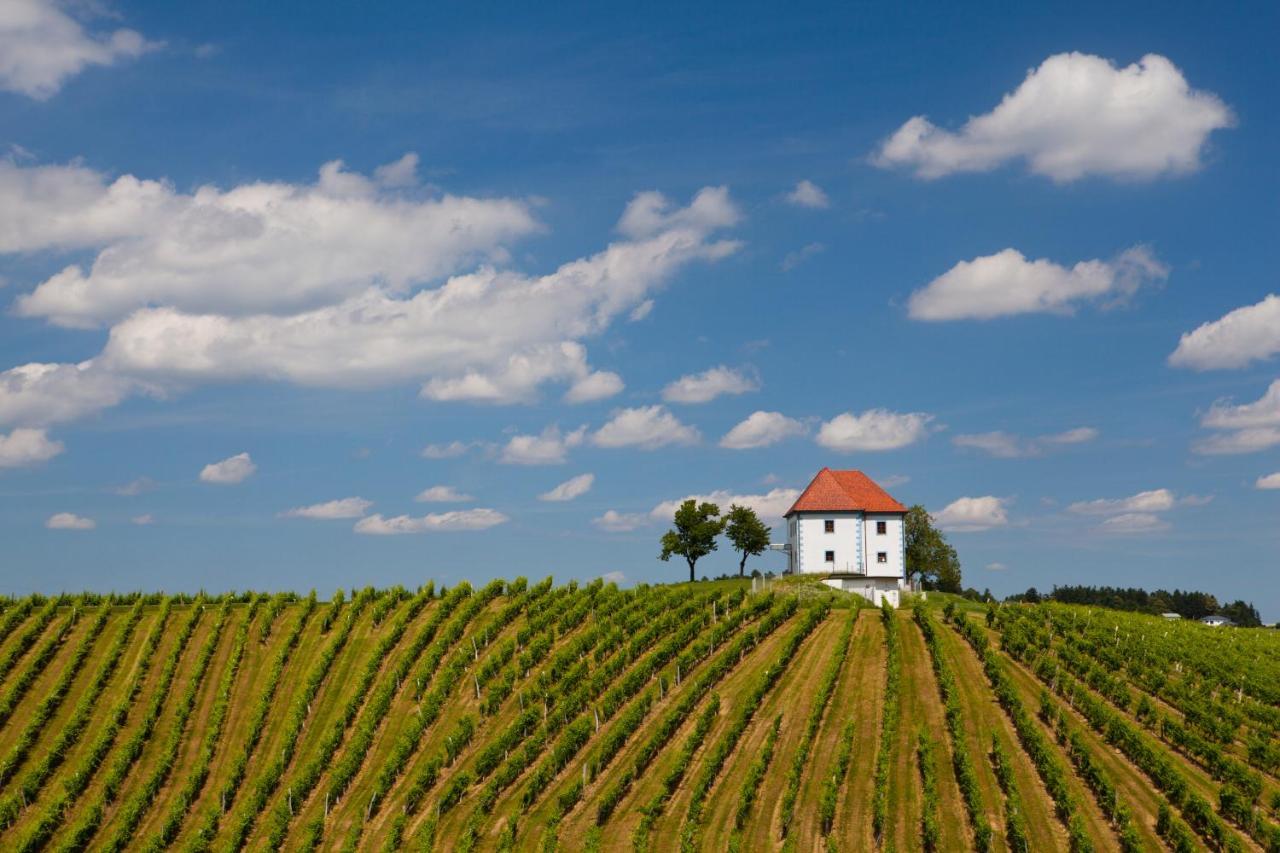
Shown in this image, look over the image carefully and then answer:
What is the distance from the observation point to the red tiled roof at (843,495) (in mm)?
91625

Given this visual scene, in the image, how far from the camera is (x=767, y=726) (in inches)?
2235

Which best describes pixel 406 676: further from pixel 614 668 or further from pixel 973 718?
pixel 973 718

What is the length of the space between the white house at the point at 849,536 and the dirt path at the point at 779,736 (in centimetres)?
2035

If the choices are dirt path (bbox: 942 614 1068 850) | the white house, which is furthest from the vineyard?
the white house

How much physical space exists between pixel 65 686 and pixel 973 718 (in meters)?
49.2

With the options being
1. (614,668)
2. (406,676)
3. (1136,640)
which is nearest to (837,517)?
(1136,640)

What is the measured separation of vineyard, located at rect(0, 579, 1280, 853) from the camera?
48.7 meters

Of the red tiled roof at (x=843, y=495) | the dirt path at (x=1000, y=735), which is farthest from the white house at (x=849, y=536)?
the dirt path at (x=1000, y=735)

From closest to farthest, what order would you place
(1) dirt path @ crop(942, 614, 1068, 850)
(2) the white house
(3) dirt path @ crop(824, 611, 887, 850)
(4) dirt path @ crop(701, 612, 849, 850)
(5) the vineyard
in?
(1) dirt path @ crop(942, 614, 1068, 850)
(3) dirt path @ crop(824, 611, 887, 850)
(5) the vineyard
(4) dirt path @ crop(701, 612, 849, 850)
(2) the white house

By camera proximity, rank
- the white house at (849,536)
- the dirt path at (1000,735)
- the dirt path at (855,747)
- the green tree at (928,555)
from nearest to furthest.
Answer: the dirt path at (1000,735), the dirt path at (855,747), the white house at (849,536), the green tree at (928,555)

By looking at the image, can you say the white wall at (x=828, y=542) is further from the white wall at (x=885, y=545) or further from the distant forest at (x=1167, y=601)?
the distant forest at (x=1167, y=601)

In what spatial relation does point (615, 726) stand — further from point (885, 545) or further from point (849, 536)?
point (885, 545)

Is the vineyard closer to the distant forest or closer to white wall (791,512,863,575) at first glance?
white wall (791,512,863,575)

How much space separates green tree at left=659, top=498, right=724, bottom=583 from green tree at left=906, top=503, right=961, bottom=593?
1016 inches
